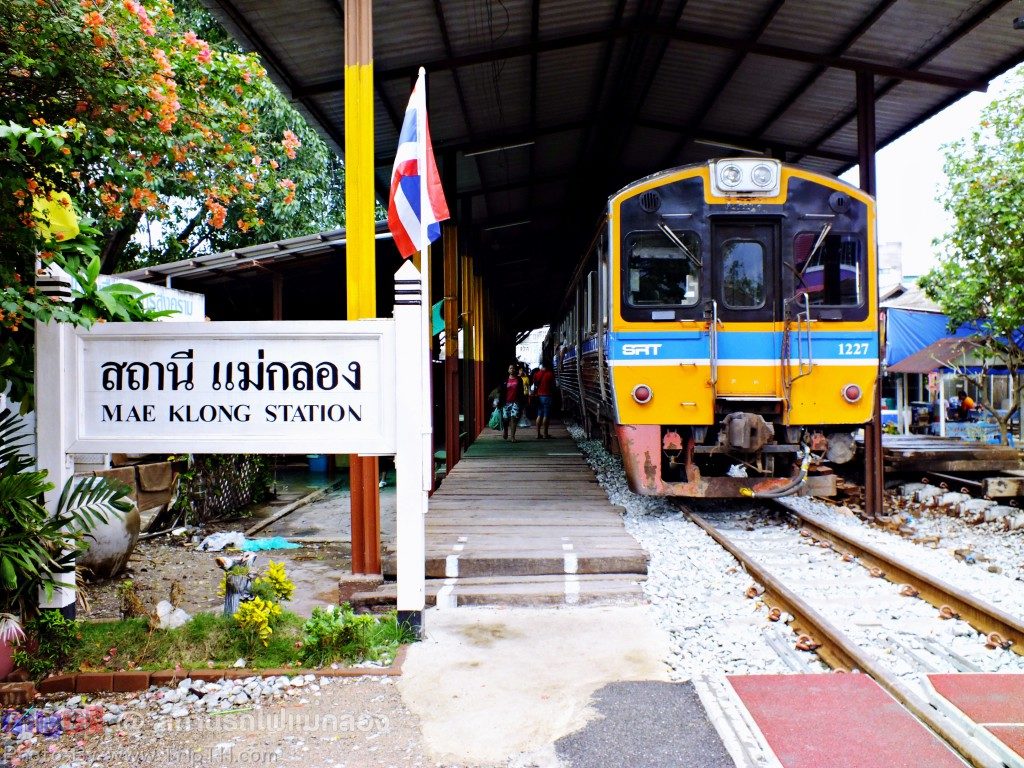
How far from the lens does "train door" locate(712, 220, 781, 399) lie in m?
7.43

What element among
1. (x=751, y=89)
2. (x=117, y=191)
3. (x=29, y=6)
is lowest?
(x=117, y=191)

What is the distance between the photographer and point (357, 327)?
14.4 ft

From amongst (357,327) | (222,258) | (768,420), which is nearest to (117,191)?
(357,327)

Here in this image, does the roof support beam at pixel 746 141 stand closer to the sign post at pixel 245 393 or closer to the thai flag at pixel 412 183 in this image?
the thai flag at pixel 412 183

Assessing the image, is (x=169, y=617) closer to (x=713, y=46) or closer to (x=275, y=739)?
(x=275, y=739)

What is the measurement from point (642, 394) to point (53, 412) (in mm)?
4840

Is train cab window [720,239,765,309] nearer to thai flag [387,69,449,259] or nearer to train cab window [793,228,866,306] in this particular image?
train cab window [793,228,866,306]

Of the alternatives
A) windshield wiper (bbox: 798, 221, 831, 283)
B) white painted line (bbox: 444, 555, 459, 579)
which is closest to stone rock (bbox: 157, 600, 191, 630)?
white painted line (bbox: 444, 555, 459, 579)

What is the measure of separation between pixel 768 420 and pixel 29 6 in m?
6.48

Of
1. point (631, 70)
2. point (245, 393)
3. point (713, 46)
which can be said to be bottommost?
point (245, 393)

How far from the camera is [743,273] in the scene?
760 cm

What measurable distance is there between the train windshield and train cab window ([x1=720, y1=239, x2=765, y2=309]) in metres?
0.29

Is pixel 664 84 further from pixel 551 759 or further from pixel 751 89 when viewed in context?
pixel 551 759

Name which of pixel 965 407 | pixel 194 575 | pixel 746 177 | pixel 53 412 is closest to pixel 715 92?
pixel 746 177
